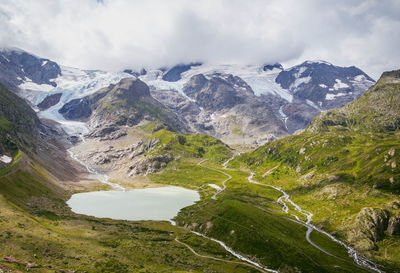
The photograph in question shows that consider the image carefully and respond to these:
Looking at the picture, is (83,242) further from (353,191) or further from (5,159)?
(353,191)

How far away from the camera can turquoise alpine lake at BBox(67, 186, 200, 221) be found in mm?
141500

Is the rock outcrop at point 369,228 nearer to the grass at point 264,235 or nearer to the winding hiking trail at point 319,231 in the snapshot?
the winding hiking trail at point 319,231

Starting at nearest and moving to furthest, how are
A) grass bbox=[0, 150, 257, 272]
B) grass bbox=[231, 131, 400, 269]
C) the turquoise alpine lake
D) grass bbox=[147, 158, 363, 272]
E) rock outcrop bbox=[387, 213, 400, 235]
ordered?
grass bbox=[0, 150, 257, 272] < grass bbox=[147, 158, 363, 272] < rock outcrop bbox=[387, 213, 400, 235] < grass bbox=[231, 131, 400, 269] < the turquoise alpine lake

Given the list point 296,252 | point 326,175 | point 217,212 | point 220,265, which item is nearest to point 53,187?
point 217,212

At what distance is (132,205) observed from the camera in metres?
165

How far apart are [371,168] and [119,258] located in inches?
6799

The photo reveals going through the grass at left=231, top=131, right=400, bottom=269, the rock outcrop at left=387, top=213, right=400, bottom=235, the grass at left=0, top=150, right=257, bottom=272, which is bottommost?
the grass at left=0, top=150, right=257, bottom=272

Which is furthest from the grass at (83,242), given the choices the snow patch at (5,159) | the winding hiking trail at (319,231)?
the winding hiking trail at (319,231)

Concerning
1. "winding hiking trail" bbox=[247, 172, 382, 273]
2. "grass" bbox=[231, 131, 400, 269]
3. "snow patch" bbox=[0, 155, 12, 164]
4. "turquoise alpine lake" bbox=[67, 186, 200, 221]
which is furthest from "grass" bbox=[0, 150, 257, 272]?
"grass" bbox=[231, 131, 400, 269]

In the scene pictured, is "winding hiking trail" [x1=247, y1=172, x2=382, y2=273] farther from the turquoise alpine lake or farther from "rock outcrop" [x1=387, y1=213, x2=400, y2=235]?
the turquoise alpine lake

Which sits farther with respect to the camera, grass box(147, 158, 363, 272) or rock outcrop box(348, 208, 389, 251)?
rock outcrop box(348, 208, 389, 251)

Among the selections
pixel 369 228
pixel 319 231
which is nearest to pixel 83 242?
pixel 319 231

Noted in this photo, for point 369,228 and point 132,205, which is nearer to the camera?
point 369,228

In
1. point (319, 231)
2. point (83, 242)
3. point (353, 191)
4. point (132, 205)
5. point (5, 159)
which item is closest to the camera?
point (83, 242)
